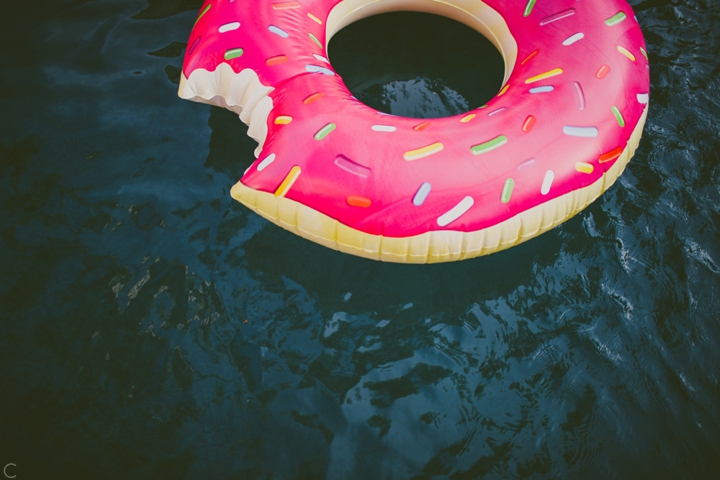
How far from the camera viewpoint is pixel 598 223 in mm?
2236

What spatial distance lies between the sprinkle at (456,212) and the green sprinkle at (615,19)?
2.76ft

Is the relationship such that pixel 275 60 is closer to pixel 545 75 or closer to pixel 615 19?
pixel 545 75

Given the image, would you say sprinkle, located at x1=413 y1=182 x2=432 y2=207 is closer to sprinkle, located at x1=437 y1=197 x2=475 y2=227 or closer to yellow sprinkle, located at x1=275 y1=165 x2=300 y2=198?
sprinkle, located at x1=437 y1=197 x2=475 y2=227

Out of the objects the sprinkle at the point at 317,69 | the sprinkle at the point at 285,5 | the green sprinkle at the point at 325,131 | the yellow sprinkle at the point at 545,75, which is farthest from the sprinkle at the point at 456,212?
the sprinkle at the point at 285,5

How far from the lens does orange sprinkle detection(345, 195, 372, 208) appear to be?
172 cm

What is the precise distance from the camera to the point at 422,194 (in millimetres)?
1710

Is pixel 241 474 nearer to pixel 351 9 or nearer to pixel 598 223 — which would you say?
pixel 598 223

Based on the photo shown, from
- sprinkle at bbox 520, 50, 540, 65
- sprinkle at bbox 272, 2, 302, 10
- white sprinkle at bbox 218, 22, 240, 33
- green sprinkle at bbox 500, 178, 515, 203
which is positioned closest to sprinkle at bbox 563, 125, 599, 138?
green sprinkle at bbox 500, 178, 515, 203

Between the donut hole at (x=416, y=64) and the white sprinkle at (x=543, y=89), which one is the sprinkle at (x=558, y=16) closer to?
the white sprinkle at (x=543, y=89)

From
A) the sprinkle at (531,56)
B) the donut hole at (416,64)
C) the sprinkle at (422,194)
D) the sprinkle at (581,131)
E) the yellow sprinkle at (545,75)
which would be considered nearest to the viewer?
the sprinkle at (422,194)

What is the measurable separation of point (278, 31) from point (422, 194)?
0.76m

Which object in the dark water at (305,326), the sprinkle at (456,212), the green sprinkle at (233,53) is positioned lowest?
the dark water at (305,326)

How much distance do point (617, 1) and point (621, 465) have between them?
1.52 m

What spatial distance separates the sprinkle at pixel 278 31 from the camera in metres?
1.99
